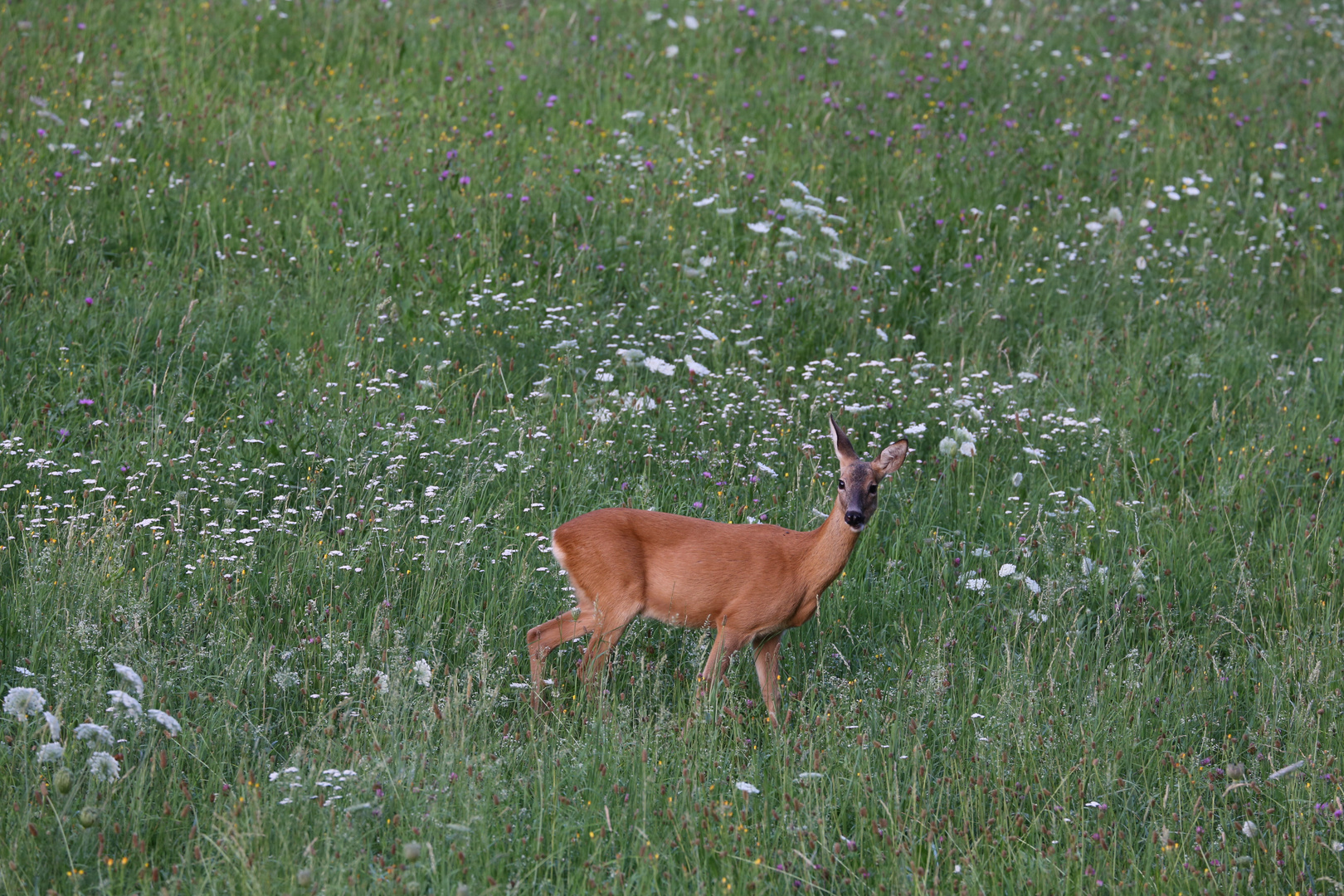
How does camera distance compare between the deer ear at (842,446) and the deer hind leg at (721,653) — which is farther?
the deer ear at (842,446)

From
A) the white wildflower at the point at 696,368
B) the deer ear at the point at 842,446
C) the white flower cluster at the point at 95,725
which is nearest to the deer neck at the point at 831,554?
the deer ear at the point at 842,446

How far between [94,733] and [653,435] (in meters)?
3.29

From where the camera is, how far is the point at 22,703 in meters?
3.72

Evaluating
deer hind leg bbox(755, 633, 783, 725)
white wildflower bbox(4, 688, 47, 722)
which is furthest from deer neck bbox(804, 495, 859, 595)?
white wildflower bbox(4, 688, 47, 722)

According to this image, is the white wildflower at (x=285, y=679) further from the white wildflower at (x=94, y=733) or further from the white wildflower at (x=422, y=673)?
the white wildflower at (x=94, y=733)

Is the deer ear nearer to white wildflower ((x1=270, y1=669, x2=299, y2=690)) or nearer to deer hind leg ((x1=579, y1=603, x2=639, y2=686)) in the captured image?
deer hind leg ((x1=579, y1=603, x2=639, y2=686))

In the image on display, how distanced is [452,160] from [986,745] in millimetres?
5891

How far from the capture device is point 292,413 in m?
6.34

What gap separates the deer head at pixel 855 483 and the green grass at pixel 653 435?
588 mm

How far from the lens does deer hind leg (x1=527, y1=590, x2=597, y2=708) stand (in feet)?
16.7

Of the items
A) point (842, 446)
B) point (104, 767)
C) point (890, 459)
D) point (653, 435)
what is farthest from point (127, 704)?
point (653, 435)

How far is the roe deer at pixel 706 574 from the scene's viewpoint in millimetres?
5000

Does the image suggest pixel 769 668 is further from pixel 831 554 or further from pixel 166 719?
pixel 166 719

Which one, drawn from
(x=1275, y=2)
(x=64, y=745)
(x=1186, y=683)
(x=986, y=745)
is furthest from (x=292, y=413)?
(x=1275, y=2)
